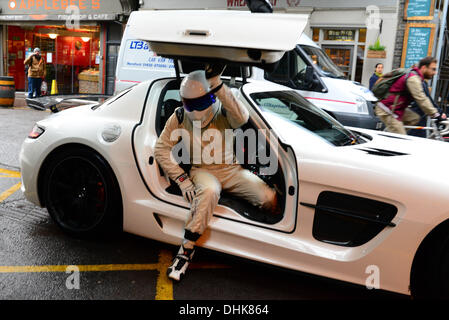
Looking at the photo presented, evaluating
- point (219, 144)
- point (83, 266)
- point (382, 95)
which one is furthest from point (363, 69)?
point (83, 266)

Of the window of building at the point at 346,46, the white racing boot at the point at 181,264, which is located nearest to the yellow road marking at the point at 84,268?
the white racing boot at the point at 181,264

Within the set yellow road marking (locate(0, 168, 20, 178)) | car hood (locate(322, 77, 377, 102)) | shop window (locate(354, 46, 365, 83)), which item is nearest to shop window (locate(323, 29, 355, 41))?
shop window (locate(354, 46, 365, 83))

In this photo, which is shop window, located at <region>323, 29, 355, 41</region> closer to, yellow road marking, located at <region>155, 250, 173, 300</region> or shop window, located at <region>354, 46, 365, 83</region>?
shop window, located at <region>354, 46, 365, 83</region>

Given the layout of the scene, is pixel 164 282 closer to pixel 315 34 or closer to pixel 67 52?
pixel 315 34

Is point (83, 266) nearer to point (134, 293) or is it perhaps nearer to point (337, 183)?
point (134, 293)

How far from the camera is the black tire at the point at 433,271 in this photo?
240cm

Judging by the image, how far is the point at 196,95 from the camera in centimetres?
298

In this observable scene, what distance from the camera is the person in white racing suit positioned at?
3020 millimetres

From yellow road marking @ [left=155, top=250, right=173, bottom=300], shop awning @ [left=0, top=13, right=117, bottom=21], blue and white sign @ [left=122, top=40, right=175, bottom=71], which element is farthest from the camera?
shop awning @ [left=0, top=13, right=117, bottom=21]

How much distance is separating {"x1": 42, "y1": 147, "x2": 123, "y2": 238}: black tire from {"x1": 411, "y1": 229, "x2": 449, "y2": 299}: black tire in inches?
86.6

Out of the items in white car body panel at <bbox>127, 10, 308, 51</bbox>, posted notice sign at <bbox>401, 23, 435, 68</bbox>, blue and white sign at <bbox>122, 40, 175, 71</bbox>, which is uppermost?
posted notice sign at <bbox>401, 23, 435, 68</bbox>
